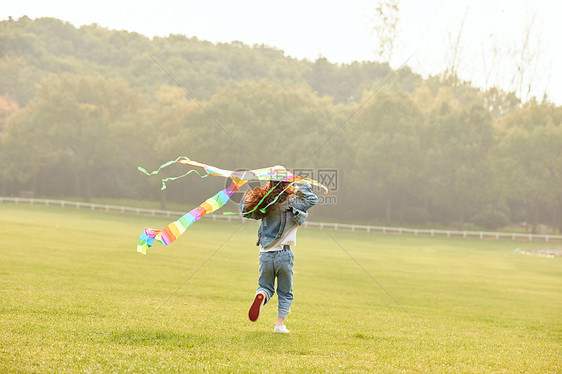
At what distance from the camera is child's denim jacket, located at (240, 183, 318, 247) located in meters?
7.24

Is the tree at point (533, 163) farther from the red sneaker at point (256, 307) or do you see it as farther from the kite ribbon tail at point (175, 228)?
the kite ribbon tail at point (175, 228)

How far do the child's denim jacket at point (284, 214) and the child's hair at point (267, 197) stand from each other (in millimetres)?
56

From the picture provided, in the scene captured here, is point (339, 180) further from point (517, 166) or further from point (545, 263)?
point (545, 263)

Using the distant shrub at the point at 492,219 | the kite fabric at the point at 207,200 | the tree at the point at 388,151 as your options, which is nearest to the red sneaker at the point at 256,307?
the kite fabric at the point at 207,200

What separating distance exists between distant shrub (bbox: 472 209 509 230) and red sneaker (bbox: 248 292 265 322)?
51.3 m

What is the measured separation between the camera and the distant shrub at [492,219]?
54.0 metres

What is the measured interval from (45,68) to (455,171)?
6210 cm

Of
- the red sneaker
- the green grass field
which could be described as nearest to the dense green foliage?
the green grass field

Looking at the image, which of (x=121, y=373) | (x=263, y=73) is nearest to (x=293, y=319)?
(x=121, y=373)

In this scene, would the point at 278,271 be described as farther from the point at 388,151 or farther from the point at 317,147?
the point at 388,151

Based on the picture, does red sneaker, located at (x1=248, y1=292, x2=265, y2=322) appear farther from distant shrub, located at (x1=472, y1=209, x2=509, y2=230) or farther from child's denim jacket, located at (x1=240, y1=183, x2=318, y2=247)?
distant shrub, located at (x1=472, y1=209, x2=509, y2=230)

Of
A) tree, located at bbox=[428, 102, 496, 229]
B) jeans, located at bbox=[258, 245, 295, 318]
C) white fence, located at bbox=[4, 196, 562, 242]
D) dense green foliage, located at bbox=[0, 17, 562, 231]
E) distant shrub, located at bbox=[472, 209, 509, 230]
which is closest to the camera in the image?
jeans, located at bbox=[258, 245, 295, 318]

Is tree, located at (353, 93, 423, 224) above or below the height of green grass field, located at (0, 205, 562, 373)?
above

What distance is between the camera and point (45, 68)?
8312cm
